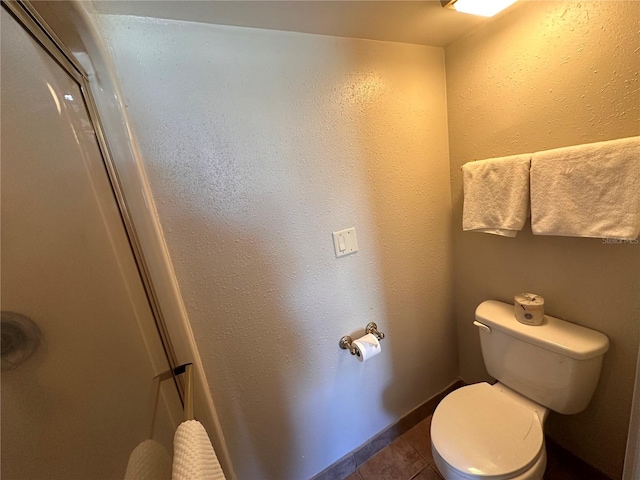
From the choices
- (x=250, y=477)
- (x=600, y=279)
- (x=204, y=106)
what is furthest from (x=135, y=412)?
(x=600, y=279)

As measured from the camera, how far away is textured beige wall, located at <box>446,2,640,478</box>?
0.76 meters

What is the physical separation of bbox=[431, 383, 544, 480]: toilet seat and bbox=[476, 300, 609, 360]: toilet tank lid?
30 cm

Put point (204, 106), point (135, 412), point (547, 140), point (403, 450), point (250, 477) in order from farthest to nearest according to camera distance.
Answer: point (403, 450) → point (250, 477) → point (547, 140) → point (204, 106) → point (135, 412)

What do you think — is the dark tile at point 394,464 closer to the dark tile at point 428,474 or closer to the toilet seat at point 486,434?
the dark tile at point 428,474

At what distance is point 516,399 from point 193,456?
1277 millimetres

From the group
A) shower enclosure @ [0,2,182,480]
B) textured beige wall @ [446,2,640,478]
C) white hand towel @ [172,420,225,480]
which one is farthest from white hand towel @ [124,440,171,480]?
textured beige wall @ [446,2,640,478]

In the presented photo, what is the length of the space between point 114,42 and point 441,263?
1592 millimetres

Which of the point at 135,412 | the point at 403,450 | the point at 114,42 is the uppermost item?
the point at 114,42

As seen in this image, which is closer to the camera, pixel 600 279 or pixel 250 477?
pixel 600 279

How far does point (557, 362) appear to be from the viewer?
3.05 feet

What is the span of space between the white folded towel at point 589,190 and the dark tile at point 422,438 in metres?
1.26

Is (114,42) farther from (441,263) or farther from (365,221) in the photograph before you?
(441,263)

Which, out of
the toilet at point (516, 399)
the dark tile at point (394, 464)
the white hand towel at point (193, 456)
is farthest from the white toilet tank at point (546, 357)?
the white hand towel at point (193, 456)

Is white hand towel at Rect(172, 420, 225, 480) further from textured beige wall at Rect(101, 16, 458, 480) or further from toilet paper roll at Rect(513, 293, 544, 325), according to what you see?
toilet paper roll at Rect(513, 293, 544, 325)
